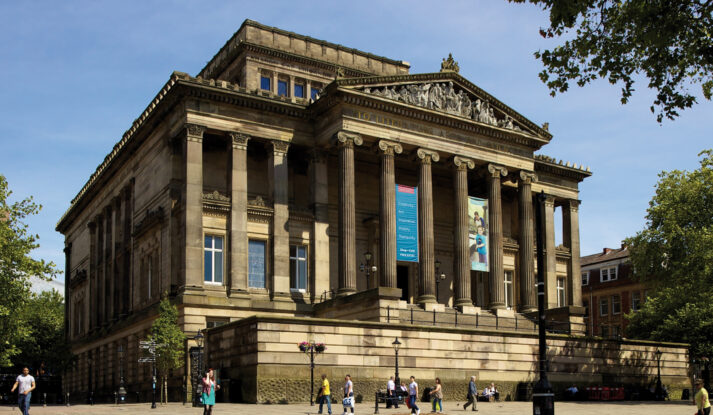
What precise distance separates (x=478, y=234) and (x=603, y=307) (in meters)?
45.3

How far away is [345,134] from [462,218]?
10.2 metres

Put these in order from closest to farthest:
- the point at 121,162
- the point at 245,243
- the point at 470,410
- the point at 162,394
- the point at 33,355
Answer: the point at 470,410
the point at 162,394
the point at 245,243
the point at 121,162
the point at 33,355

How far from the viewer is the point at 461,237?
57344mm

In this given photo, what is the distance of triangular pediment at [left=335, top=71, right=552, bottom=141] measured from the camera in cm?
5566

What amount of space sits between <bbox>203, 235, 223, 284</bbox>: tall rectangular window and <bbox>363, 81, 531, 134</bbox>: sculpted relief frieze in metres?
13.7

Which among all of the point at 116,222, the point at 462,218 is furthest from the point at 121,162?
the point at 462,218

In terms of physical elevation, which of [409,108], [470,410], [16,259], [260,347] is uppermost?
[409,108]

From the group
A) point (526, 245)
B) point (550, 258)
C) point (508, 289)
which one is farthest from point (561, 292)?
point (526, 245)

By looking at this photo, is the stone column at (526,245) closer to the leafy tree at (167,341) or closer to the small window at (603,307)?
the leafy tree at (167,341)

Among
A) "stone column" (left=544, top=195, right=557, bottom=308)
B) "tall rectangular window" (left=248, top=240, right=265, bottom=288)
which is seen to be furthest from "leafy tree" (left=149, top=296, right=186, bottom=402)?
"stone column" (left=544, top=195, right=557, bottom=308)

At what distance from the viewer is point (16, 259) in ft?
185

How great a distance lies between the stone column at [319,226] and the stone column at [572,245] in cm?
2346

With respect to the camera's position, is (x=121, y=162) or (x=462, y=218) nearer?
(x=462, y=218)

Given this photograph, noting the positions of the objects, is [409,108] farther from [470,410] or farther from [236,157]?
[470,410]
